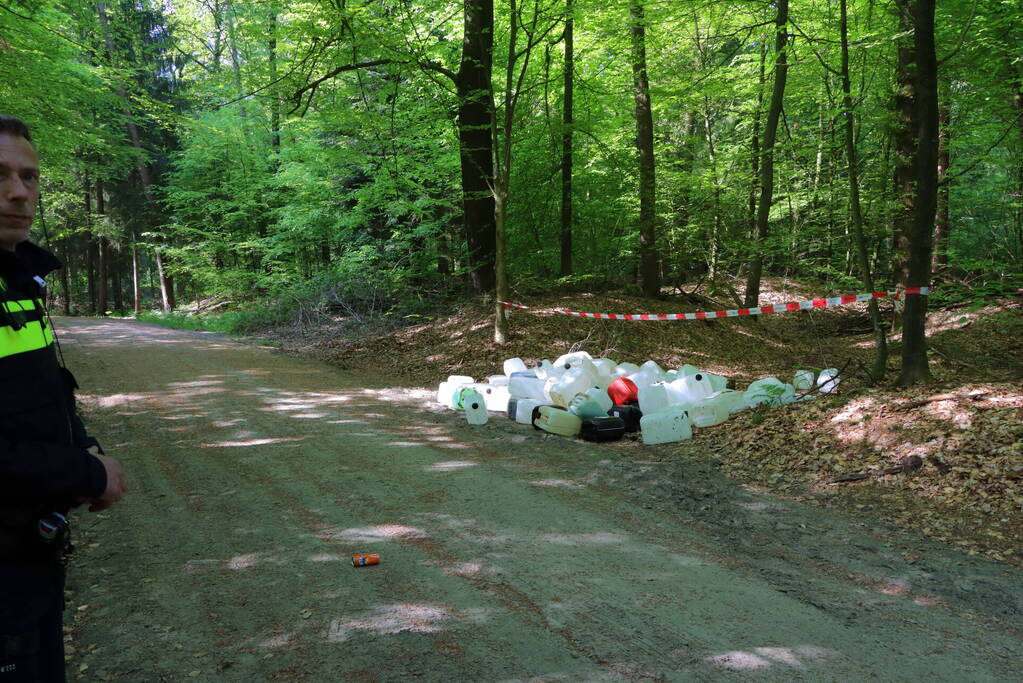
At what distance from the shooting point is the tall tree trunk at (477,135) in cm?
1254

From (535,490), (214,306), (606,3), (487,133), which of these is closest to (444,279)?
(487,133)

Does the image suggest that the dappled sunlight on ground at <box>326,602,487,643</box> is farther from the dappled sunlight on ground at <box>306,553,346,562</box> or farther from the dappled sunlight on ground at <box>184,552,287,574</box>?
the dappled sunlight on ground at <box>184,552,287,574</box>

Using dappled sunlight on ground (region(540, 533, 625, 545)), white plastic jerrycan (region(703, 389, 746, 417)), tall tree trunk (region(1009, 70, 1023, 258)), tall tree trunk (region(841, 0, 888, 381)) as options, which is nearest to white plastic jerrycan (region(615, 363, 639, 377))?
white plastic jerrycan (region(703, 389, 746, 417))

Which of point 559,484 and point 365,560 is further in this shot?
point 559,484

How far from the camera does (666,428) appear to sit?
22.8 ft

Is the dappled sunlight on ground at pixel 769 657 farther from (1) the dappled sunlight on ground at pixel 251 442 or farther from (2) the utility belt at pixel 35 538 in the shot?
(1) the dappled sunlight on ground at pixel 251 442

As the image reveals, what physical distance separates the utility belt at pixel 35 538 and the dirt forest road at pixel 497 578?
148cm

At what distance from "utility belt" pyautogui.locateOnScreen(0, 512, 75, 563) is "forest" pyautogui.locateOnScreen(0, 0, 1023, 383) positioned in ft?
24.9

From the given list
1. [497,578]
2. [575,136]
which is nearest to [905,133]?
[575,136]

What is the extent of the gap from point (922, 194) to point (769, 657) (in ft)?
19.0

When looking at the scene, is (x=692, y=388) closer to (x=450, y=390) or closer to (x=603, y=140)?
(x=450, y=390)

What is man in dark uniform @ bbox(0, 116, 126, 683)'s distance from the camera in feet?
4.97

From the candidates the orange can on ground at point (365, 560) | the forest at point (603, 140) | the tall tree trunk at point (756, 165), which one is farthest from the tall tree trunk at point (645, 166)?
the orange can on ground at point (365, 560)

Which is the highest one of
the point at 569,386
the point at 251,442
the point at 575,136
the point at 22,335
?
the point at 575,136
